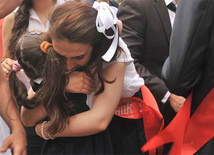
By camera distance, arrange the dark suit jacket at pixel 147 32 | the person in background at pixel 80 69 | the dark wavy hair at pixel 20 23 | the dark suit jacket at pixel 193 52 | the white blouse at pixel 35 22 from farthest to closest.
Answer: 1. the white blouse at pixel 35 22
2. the dark wavy hair at pixel 20 23
3. the dark suit jacket at pixel 147 32
4. the person in background at pixel 80 69
5. the dark suit jacket at pixel 193 52

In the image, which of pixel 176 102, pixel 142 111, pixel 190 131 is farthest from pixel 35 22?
pixel 190 131

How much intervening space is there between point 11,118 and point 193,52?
0.95 meters

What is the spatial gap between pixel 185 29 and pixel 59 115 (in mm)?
699

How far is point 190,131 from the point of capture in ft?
3.92

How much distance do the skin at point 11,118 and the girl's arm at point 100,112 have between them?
Answer: 0.57ft

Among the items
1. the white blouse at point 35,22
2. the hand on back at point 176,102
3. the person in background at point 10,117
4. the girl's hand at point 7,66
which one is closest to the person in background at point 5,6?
the person in background at point 10,117

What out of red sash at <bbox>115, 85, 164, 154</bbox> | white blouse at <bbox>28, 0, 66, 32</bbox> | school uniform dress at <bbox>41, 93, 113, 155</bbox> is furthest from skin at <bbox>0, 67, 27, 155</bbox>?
white blouse at <bbox>28, 0, 66, 32</bbox>

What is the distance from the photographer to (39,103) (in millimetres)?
1179

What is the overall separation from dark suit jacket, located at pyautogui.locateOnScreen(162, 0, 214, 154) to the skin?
794mm

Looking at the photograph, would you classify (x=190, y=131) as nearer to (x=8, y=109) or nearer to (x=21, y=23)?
(x=8, y=109)

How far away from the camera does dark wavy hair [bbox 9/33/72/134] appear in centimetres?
112

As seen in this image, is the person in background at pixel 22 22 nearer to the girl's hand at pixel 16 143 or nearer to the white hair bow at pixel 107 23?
the girl's hand at pixel 16 143

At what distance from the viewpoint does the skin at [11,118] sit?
1137 mm

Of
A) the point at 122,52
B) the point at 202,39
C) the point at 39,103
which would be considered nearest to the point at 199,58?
the point at 202,39
